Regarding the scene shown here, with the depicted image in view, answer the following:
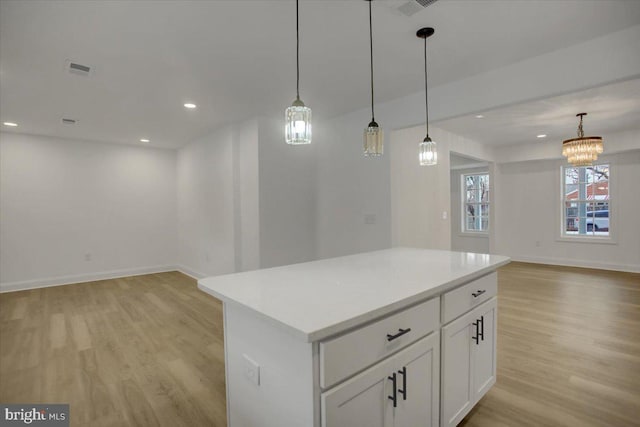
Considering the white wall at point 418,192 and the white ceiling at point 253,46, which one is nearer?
the white ceiling at point 253,46

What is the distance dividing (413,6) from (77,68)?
2.81 m

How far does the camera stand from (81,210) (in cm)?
556

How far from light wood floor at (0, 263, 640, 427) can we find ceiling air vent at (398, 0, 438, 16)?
258 centimetres

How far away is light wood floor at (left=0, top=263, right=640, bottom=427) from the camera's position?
78.9 inches

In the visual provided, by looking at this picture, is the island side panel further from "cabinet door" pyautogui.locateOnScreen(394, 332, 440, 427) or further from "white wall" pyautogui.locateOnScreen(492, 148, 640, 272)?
"white wall" pyautogui.locateOnScreen(492, 148, 640, 272)

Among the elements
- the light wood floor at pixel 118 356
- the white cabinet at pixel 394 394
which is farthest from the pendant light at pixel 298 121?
the light wood floor at pixel 118 356

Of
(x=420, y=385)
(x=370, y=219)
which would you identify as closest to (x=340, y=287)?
(x=420, y=385)

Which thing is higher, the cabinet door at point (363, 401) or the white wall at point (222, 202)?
the white wall at point (222, 202)

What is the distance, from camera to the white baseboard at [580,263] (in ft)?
19.0

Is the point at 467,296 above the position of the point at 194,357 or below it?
above

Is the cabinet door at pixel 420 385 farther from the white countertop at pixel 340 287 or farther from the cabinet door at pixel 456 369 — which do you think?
the white countertop at pixel 340 287

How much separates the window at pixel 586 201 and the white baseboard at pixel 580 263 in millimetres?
555

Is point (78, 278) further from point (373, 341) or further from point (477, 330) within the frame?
point (477, 330)

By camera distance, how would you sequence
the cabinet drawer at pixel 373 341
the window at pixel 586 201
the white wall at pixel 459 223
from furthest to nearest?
the white wall at pixel 459 223 → the window at pixel 586 201 → the cabinet drawer at pixel 373 341
